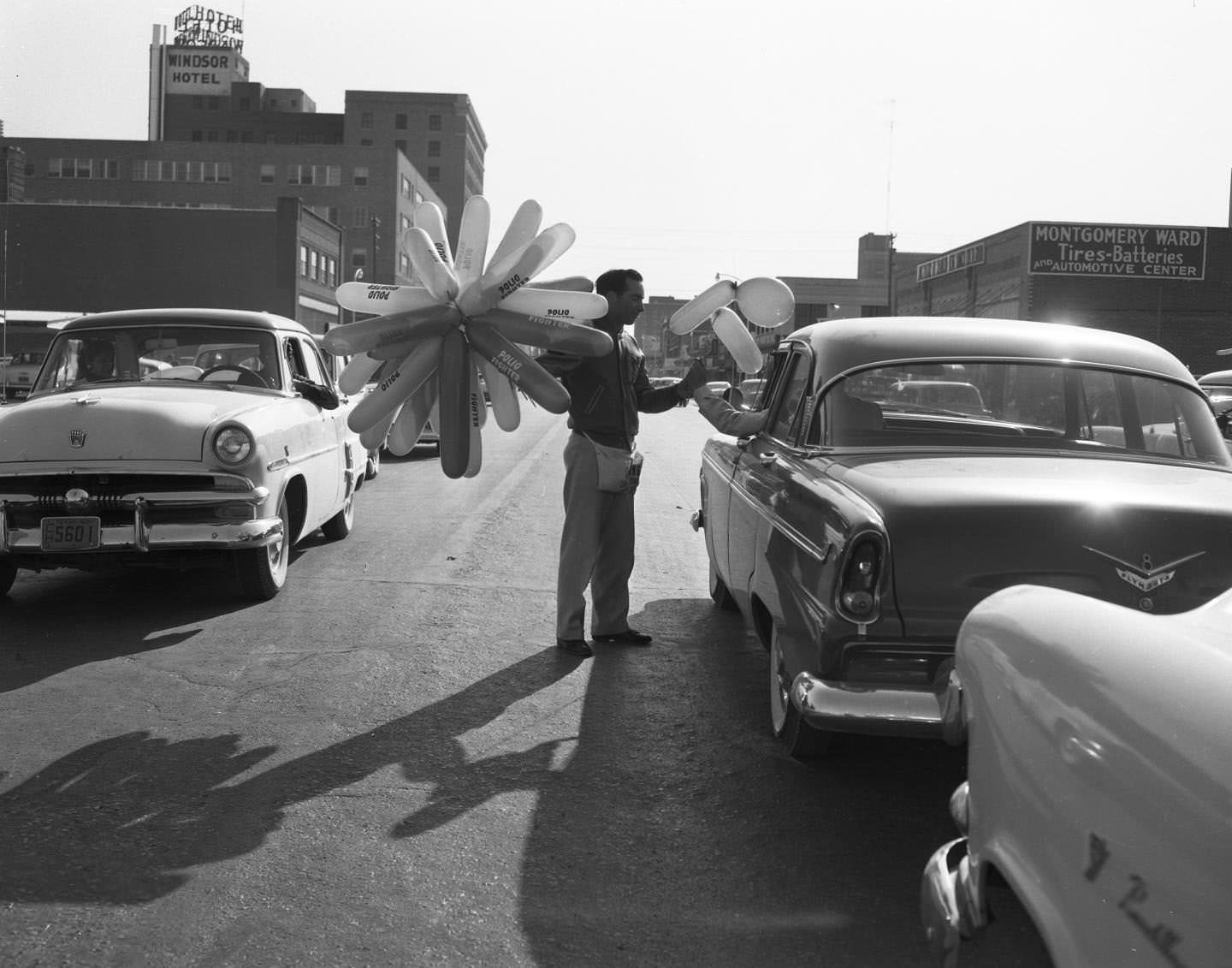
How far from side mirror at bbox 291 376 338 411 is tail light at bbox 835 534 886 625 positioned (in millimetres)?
5334

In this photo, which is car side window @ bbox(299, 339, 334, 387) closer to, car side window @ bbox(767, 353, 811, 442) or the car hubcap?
car side window @ bbox(767, 353, 811, 442)

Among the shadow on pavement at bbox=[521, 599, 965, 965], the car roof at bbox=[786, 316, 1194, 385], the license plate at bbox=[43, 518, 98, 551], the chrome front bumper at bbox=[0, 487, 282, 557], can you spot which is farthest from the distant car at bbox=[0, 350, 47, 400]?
the car roof at bbox=[786, 316, 1194, 385]

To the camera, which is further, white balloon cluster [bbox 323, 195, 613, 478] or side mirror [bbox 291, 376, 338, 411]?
side mirror [bbox 291, 376, 338, 411]

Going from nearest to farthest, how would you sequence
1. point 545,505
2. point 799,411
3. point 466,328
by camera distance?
point 799,411, point 466,328, point 545,505

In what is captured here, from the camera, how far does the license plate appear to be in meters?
6.57

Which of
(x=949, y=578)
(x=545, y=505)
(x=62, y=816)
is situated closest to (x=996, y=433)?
(x=949, y=578)

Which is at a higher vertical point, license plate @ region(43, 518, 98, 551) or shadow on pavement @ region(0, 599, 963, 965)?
license plate @ region(43, 518, 98, 551)

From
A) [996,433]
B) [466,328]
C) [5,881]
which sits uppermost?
[466,328]

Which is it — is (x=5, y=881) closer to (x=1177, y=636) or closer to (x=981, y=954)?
(x=981, y=954)

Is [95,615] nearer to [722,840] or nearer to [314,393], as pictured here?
[314,393]

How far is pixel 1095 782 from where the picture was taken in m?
1.69

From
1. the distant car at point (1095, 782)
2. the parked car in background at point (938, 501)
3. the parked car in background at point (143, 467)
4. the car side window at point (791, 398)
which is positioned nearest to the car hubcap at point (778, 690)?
the parked car in background at point (938, 501)

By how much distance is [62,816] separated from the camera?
395cm

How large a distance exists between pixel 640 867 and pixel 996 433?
7.26ft
